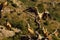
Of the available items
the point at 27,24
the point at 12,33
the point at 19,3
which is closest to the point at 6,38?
the point at 12,33

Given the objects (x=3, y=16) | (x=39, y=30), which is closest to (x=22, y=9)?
(x=3, y=16)

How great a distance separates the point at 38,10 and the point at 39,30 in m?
7.64

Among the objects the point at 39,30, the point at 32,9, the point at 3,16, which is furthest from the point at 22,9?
the point at 39,30

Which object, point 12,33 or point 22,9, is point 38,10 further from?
point 12,33

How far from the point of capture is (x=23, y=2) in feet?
180

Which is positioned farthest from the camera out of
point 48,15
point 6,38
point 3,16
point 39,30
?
point 48,15

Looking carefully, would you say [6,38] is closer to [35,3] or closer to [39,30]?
[39,30]

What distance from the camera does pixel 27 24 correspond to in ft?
147

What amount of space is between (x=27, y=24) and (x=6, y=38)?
514 centimetres

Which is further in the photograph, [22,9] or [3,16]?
[22,9]

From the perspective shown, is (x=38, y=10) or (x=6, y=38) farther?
(x=38, y=10)

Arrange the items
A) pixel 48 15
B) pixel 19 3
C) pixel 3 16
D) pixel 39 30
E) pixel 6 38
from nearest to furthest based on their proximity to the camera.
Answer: pixel 6 38 < pixel 39 30 < pixel 3 16 < pixel 48 15 < pixel 19 3

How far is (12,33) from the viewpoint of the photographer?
42.0 m

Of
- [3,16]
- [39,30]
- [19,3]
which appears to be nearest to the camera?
[39,30]
